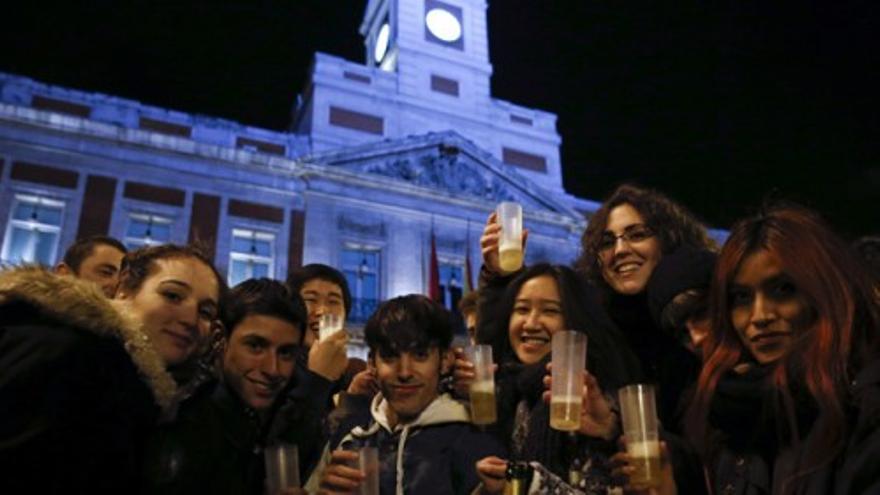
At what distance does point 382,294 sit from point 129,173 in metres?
7.79

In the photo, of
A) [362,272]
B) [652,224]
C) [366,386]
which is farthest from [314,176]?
[652,224]

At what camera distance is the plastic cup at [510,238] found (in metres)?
3.32

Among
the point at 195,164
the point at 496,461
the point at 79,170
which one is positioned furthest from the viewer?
the point at 195,164

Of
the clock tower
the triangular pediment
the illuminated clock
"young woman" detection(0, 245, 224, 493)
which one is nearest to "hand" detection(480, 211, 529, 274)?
"young woman" detection(0, 245, 224, 493)

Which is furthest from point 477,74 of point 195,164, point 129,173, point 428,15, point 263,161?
point 129,173

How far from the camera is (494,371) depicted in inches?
119

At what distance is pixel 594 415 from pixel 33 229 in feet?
58.9

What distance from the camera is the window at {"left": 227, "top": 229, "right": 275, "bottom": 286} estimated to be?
731 inches

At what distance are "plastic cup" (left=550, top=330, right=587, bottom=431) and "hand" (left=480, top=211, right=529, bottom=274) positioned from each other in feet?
3.50

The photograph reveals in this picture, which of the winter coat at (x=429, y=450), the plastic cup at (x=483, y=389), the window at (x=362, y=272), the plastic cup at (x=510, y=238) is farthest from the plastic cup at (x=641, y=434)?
the window at (x=362, y=272)

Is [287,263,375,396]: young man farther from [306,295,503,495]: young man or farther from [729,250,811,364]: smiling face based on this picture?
[729,250,811,364]: smiling face

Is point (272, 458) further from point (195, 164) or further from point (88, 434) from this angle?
point (195, 164)

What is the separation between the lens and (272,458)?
2.51 m

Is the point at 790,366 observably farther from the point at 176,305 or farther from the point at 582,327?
Answer: the point at 176,305
